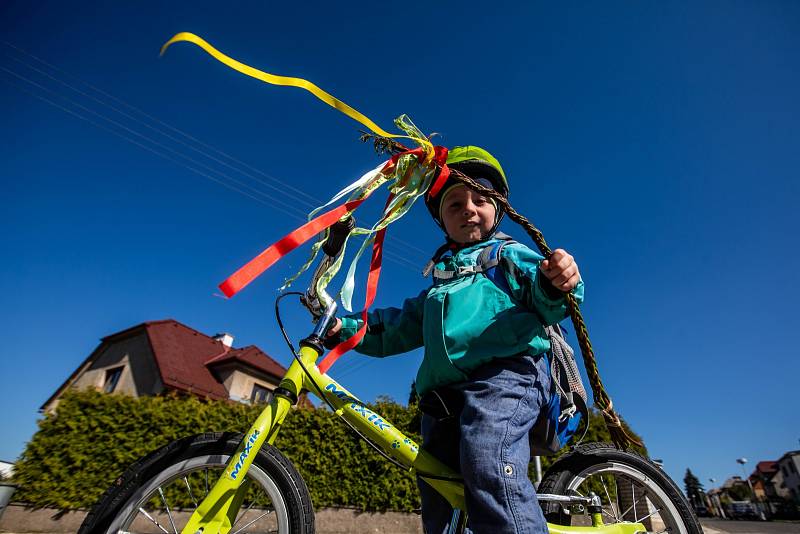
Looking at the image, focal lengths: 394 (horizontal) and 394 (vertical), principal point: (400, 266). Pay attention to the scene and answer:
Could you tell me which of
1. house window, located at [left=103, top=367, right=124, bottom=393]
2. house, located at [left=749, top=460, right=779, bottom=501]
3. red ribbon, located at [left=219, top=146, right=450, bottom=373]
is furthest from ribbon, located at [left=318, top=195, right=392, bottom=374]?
house, located at [left=749, top=460, right=779, bottom=501]

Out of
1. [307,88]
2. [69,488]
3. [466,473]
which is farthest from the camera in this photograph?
[69,488]

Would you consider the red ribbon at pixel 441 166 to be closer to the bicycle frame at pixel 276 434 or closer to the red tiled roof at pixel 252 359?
the bicycle frame at pixel 276 434

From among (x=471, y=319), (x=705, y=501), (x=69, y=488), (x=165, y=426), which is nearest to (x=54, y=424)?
(x=69, y=488)

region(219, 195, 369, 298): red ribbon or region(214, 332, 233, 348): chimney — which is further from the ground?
region(214, 332, 233, 348): chimney

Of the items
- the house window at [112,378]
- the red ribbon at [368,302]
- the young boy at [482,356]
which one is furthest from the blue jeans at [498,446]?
the house window at [112,378]

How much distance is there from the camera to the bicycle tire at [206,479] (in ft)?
4.35

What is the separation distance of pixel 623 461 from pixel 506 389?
0.84m

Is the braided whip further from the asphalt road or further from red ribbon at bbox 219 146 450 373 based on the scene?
the asphalt road

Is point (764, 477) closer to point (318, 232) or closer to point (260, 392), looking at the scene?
point (260, 392)

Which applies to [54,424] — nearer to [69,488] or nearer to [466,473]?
[69,488]

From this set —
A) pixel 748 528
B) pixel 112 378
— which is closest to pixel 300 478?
pixel 748 528

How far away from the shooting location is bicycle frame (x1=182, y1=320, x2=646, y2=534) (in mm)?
1309

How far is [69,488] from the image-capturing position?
5645mm

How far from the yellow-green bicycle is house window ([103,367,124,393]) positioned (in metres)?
17.2
